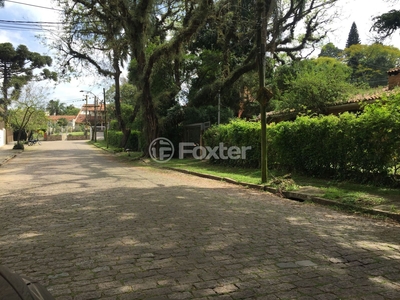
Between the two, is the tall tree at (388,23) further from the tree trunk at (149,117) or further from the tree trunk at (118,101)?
the tree trunk at (118,101)

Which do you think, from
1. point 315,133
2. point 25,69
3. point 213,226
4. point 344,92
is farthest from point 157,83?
point 25,69

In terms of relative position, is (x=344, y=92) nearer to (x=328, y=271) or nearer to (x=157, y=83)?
(x=157, y=83)

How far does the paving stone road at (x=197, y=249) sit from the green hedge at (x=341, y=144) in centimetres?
280

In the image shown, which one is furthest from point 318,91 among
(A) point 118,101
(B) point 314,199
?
(A) point 118,101

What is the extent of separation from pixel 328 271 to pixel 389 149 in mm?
6166

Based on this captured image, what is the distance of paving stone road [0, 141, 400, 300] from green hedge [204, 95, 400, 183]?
280 cm

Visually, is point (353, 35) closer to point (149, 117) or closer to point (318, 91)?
point (318, 91)

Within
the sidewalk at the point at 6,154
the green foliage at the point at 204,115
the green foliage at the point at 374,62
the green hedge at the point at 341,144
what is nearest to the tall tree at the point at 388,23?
the green hedge at the point at 341,144

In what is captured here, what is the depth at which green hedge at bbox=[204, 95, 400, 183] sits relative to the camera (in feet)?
28.8

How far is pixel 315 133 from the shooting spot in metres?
11.2

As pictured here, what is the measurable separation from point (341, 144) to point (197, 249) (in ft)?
23.7

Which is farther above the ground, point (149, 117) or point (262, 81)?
point (262, 81)

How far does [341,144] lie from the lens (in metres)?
10.1

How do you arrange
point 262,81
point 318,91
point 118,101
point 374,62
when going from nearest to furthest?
point 262,81, point 318,91, point 118,101, point 374,62
